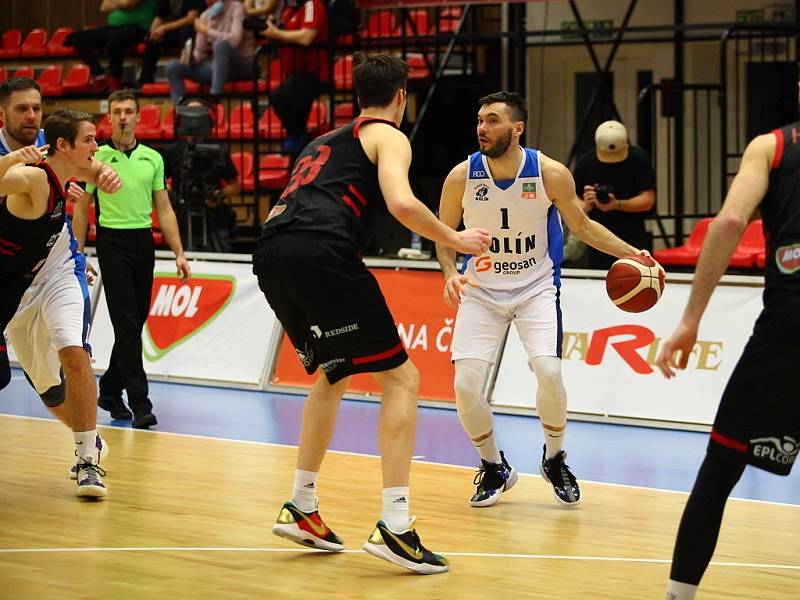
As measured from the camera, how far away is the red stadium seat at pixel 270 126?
570 inches

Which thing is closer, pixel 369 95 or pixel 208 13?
pixel 369 95

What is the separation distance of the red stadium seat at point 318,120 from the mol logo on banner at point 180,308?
3.04 meters

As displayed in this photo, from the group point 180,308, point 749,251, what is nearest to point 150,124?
point 180,308

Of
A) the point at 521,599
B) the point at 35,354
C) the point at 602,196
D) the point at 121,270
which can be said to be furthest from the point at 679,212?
the point at 521,599

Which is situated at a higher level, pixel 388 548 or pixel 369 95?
pixel 369 95

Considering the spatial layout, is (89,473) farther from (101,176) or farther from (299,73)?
(299,73)

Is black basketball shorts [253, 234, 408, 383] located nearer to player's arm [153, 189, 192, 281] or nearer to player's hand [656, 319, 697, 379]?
player's hand [656, 319, 697, 379]

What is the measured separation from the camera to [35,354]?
22.8 ft

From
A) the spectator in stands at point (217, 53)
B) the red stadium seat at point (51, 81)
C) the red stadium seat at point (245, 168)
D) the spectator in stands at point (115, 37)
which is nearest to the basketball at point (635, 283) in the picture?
the red stadium seat at point (245, 168)

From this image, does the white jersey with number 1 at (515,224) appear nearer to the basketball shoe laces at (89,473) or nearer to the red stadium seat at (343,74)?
the basketball shoe laces at (89,473)

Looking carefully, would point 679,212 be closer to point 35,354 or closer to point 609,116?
point 609,116

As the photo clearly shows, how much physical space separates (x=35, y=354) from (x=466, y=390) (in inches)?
88.3

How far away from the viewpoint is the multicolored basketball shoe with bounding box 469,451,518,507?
6688 millimetres

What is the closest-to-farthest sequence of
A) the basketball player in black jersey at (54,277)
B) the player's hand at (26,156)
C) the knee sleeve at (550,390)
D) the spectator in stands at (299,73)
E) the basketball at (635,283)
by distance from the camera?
the player's hand at (26,156) < the basketball at (635,283) < the basketball player in black jersey at (54,277) < the knee sleeve at (550,390) < the spectator in stands at (299,73)
